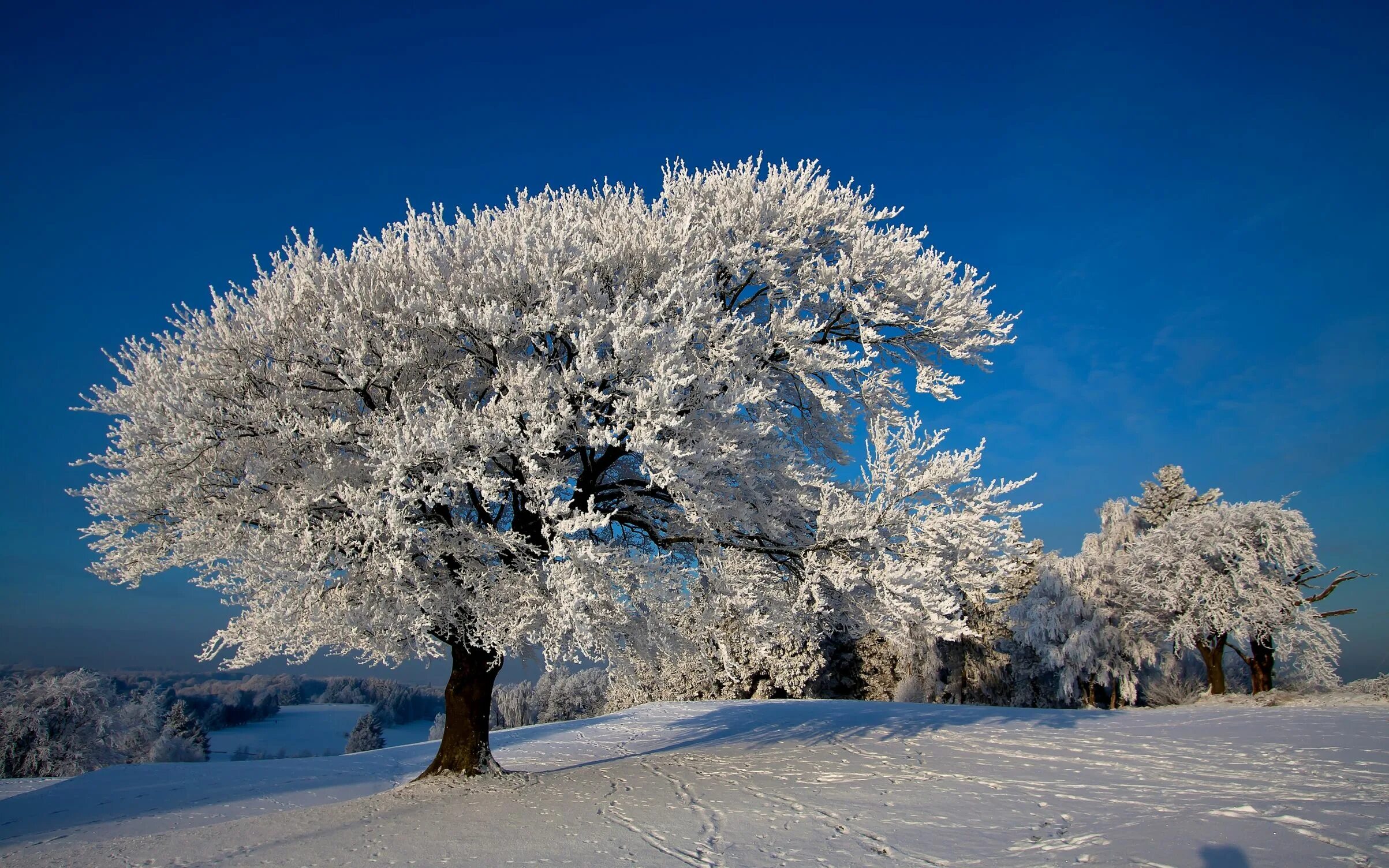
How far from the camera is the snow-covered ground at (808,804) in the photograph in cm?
656

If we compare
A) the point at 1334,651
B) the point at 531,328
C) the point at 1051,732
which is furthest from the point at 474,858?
the point at 1334,651

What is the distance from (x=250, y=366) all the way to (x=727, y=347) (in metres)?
6.41

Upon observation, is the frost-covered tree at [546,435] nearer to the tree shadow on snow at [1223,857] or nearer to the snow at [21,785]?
the tree shadow on snow at [1223,857]

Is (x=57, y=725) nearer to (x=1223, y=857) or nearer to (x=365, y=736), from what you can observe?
(x=365, y=736)

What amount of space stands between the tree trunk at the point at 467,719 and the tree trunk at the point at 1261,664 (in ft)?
90.4

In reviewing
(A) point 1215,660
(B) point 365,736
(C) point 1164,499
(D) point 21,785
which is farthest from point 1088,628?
(B) point 365,736

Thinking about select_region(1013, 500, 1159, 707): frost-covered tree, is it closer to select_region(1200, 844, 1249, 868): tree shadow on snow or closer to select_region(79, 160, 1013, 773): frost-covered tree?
select_region(79, 160, 1013, 773): frost-covered tree

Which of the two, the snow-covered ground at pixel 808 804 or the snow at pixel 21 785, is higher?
the snow-covered ground at pixel 808 804

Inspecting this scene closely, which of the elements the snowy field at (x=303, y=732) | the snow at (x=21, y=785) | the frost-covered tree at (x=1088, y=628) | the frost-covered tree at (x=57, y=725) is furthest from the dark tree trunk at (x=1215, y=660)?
the frost-covered tree at (x=57, y=725)

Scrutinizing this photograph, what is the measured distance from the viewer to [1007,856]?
6316 mm

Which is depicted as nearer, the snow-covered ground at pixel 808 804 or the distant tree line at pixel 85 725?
the snow-covered ground at pixel 808 804

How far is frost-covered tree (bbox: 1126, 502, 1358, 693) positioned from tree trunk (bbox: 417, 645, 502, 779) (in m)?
25.1

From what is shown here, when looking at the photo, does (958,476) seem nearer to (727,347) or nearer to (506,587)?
(727,347)

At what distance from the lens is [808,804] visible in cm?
869
